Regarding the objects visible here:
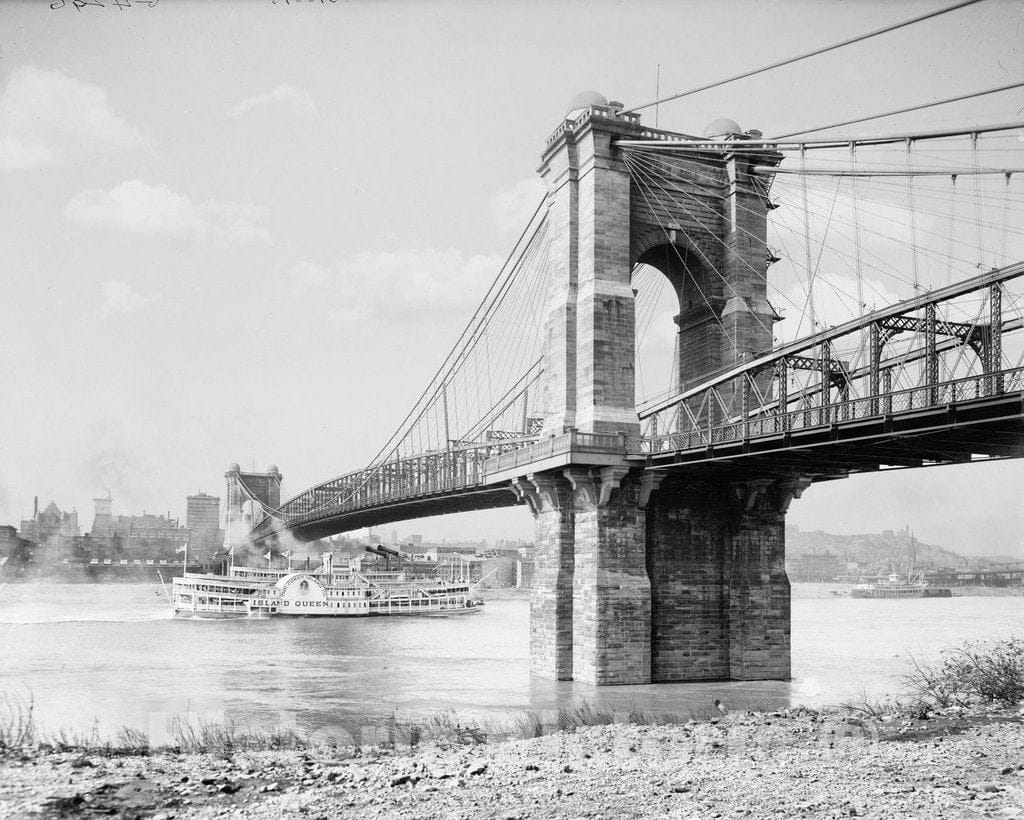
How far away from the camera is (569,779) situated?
56.7 ft

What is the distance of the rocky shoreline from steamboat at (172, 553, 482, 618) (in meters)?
77.0

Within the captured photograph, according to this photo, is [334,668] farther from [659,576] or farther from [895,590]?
[895,590]

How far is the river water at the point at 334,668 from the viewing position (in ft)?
114

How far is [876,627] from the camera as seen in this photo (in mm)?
84188

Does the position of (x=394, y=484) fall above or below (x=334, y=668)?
above

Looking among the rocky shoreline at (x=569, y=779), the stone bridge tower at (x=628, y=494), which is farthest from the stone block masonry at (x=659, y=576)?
the rocky shoreline at (x=569, y=779)

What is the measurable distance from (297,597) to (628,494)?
208ft

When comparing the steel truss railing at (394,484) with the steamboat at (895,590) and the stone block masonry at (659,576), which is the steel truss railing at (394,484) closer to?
the stone block masonry at (659,576)

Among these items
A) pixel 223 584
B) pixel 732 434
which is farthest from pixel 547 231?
pixel 223 584

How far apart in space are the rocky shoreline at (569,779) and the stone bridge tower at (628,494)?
55.1 feet

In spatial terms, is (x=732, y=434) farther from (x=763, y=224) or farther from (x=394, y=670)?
(x=394, y=670)

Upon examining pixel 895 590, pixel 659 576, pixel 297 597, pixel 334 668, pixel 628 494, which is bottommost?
pixel 895 590

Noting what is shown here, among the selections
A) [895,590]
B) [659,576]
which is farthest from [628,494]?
[895,590]

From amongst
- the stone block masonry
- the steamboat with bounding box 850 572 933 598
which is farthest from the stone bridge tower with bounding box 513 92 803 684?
the steamboat with bounding box 850 572 933 598
